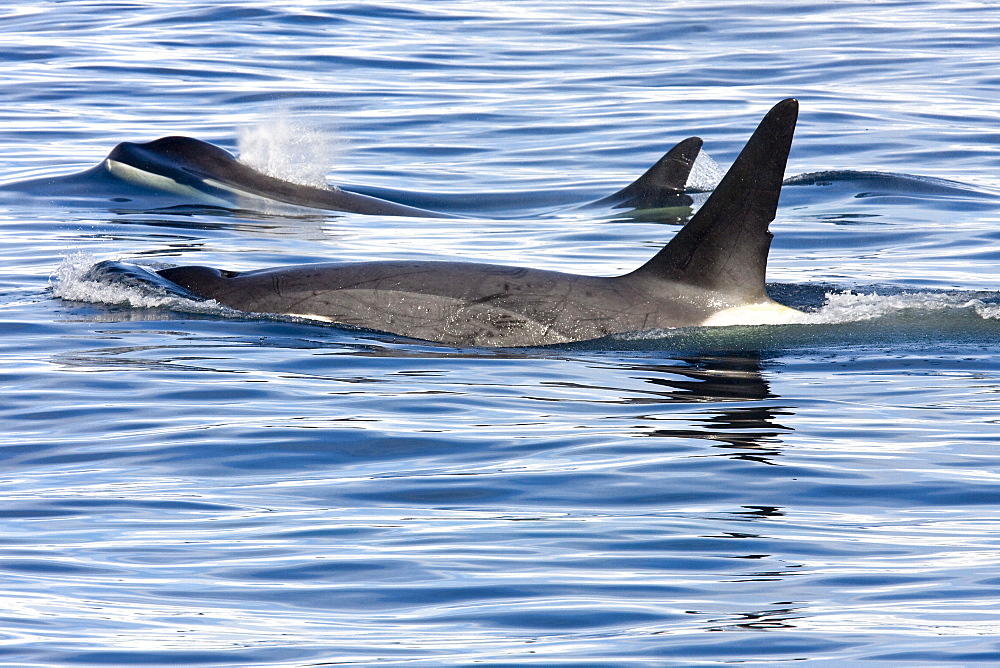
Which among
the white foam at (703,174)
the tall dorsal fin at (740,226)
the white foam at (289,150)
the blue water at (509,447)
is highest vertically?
the white foam at (289,150)

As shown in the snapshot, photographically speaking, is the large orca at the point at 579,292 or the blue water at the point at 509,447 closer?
the blue water at the point at 509,447

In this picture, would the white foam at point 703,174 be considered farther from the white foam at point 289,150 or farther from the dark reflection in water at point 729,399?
the dark reflection in water at point 729,399

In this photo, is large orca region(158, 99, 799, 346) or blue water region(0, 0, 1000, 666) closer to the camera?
blue water region(0, 0, 1000, 666)

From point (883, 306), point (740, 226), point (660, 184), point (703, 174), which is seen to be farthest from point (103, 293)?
point (703, 174)

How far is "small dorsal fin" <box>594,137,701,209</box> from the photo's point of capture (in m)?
16.9

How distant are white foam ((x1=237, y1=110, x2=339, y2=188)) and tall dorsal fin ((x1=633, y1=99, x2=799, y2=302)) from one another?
27.7ft

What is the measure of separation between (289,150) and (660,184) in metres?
4.91

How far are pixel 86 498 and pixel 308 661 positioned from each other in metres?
2.44

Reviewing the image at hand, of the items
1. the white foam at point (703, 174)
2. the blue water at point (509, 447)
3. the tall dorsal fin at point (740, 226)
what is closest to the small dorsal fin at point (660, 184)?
the white foam at point (703, 174)

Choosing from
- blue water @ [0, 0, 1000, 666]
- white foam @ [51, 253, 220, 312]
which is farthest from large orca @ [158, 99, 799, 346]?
white foam @ [51, 253, 220, 312]

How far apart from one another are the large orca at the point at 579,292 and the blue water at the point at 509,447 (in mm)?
186

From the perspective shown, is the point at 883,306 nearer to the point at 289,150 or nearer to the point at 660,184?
A: the point at 660,184

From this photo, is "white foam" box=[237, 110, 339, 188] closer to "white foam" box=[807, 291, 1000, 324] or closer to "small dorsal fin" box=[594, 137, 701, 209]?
"small dorsal fin" box=[594, 137, 701, 209]

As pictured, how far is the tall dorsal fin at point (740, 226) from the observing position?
32.3 feet
